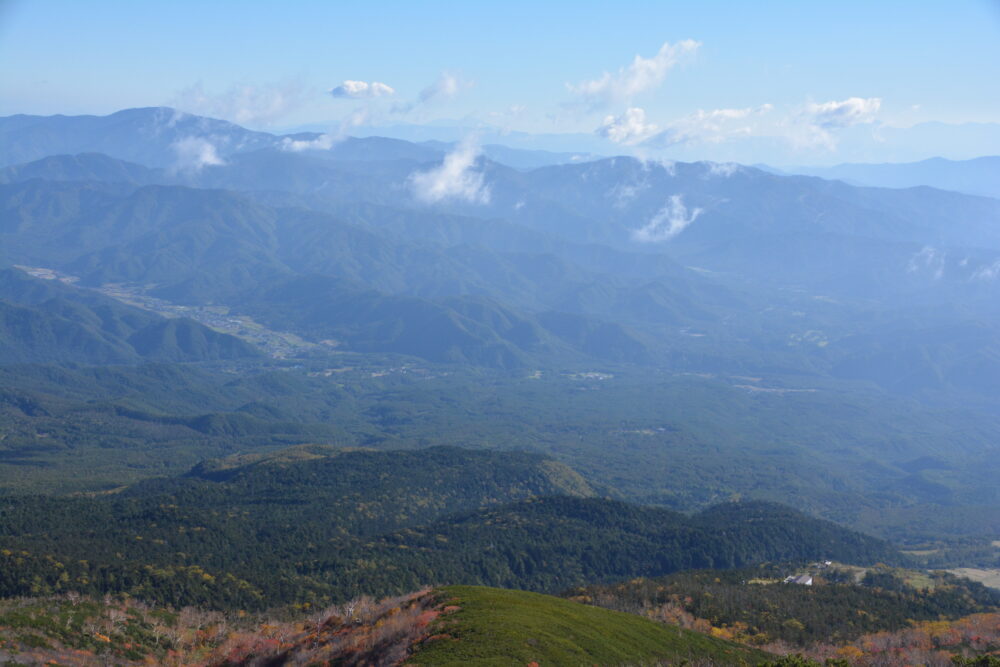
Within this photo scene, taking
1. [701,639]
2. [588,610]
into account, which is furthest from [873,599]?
[588,610]

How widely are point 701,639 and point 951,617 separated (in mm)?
43038

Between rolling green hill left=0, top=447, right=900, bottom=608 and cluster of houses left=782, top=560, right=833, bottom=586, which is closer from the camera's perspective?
rolling green hill left=0, top=447, right=900, bottom=608

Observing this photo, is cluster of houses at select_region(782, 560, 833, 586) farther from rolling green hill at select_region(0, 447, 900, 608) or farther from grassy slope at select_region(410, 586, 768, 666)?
grassy slope at select_region(410, 586, 768, 666)

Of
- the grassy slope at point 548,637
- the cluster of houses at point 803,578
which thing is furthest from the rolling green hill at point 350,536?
the grassy slope at point 548,637

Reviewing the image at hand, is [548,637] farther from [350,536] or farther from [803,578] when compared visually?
[350,536]

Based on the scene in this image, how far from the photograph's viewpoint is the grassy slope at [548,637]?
209 feet

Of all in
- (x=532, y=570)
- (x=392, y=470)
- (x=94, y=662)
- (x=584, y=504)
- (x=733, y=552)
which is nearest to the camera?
(x=94, y=662)

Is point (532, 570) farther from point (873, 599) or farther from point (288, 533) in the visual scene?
point (873, 599)

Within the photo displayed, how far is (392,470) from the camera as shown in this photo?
19138 centimetres

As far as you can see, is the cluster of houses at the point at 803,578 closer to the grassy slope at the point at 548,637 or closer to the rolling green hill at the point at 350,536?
the rolling green hill at the point at 350,536

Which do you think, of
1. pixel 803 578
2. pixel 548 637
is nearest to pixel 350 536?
pixel 803 578

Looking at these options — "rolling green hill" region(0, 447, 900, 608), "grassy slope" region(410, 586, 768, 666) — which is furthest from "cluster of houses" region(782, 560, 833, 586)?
"grassy slope" region(410, 586, 768, 666)

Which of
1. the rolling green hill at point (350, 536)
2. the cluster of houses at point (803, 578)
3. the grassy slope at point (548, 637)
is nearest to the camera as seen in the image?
the grassy slope at point (548, 637)

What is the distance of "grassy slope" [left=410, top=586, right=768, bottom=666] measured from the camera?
63.6m
